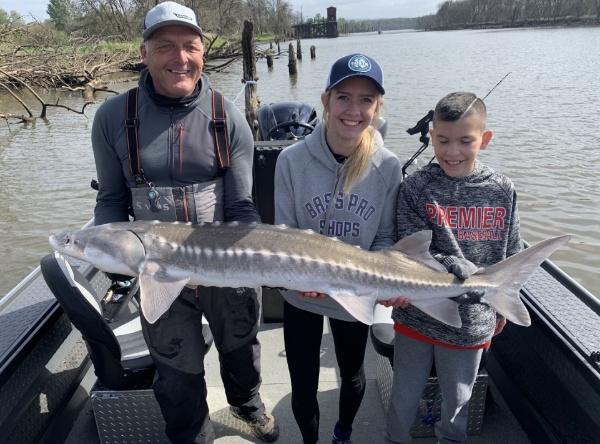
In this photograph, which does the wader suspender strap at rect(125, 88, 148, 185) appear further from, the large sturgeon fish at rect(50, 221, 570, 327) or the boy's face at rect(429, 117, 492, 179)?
the boy's face at rect(429, 117, 492, 179)

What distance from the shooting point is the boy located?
2137mm

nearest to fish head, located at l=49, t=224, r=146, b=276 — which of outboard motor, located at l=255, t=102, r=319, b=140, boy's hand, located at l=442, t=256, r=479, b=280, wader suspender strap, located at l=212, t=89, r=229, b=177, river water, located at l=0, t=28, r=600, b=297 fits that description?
wader suspender strap, located at l=212, t=89, r=229, b=177

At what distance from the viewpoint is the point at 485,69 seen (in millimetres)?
26406

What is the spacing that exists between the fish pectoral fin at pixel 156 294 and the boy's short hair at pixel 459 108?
137 centimetres

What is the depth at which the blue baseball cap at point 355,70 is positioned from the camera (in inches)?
82.0

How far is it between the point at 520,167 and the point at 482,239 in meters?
9.19

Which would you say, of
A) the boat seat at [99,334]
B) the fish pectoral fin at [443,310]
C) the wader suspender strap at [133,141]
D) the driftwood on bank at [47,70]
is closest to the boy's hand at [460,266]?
the fish pectoral fin at [443,310]

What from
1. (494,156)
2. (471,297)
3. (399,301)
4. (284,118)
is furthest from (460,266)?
(494,156)

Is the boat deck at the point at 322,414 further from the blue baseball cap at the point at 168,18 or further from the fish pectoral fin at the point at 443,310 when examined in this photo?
the blue baseball cap at the point at 168,18

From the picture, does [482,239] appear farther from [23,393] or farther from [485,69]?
[485,69]

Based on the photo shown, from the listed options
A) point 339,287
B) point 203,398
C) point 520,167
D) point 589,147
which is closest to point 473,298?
point 339,287

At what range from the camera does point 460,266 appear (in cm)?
205

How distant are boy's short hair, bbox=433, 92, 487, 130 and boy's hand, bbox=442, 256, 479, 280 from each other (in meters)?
0.62

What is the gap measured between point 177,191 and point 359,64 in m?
1.02
